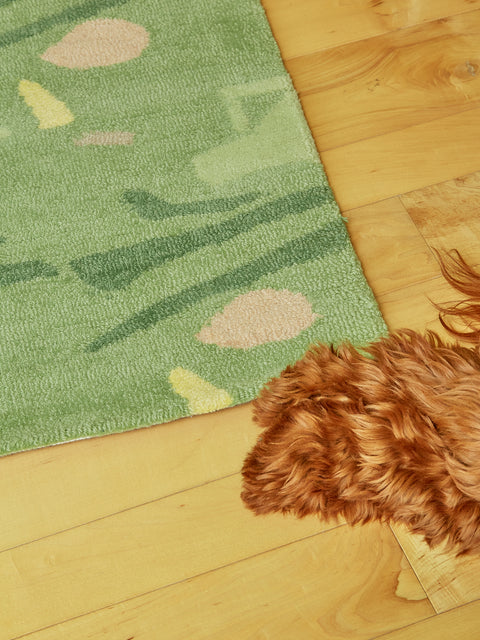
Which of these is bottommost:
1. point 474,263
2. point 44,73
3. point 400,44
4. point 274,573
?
point 274,573

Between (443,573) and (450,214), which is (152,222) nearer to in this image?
(450,214)

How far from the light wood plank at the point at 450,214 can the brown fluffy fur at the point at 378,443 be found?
191mm

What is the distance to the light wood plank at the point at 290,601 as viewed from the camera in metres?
0.85

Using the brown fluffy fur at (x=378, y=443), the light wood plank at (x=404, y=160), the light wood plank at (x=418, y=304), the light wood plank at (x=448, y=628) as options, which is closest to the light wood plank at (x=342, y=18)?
the light wood plank at (x=404, y=160)

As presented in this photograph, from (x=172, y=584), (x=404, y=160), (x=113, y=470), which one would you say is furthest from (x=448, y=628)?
(x=404, y=160)

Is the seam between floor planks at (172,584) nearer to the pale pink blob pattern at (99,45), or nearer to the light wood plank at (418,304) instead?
the light wood plank at (418,304)

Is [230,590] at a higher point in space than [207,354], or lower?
lower

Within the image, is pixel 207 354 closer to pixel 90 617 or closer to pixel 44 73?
pixel 90 617

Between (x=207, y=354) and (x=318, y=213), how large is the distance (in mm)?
288

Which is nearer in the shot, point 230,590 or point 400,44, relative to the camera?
point 230,590

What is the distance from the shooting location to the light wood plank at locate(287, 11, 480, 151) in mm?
1151

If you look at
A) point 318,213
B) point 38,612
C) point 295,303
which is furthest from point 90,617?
point 318,213

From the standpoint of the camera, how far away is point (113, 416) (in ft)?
3.13

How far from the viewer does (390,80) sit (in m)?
1.18
